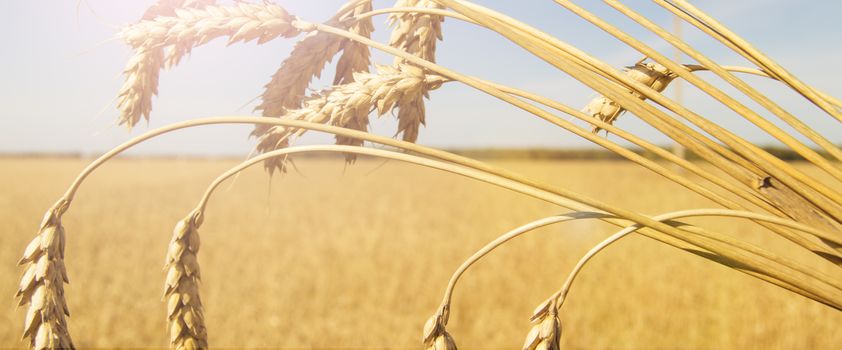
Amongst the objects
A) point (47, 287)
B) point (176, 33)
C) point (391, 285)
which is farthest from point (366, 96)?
point (391, 285)

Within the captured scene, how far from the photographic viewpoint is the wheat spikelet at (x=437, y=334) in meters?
0.59

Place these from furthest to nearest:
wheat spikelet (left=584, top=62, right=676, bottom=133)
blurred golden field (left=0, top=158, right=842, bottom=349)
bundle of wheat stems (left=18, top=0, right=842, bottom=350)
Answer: blurred golden field (left=0, top=158, right=842, bottom=349) < wheat spikelet (left=584, top=62, right=676, bottom=133) < bundle of wheat stems (left=18, top=0, right=842, bottom=350)

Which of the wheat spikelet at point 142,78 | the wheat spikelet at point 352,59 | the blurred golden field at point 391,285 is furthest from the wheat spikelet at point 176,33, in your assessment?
the blurred golden field at point 391,285

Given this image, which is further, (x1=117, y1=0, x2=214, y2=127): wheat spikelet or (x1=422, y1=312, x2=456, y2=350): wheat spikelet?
(x1=117, y1=0, x2=214, y2=127): wheat spikelet

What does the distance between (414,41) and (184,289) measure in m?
0.40

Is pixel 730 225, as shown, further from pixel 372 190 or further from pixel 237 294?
pixel 372 190

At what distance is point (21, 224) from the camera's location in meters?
9.86

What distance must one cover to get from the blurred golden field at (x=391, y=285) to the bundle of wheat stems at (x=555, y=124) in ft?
10.7

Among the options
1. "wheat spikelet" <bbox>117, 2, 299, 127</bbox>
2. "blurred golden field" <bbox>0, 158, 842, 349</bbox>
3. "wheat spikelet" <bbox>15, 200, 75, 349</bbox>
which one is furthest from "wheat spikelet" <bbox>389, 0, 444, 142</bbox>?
"blurred golden field" <bbox>0, 158, 842, 349</bbox>

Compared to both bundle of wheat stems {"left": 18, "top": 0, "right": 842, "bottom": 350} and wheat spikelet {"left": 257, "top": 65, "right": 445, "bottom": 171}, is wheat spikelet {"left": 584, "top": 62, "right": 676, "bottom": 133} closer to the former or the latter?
bundle of wheat stems {"left": 18, "top": 0, "right": 842, "bottom": 350}

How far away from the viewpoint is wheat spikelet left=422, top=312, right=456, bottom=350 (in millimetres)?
594

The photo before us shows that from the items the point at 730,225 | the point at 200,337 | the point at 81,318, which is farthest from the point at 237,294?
the point at 730,225

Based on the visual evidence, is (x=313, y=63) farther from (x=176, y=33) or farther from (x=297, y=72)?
(x=176, y=33)

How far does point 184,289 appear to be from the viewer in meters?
0.62
